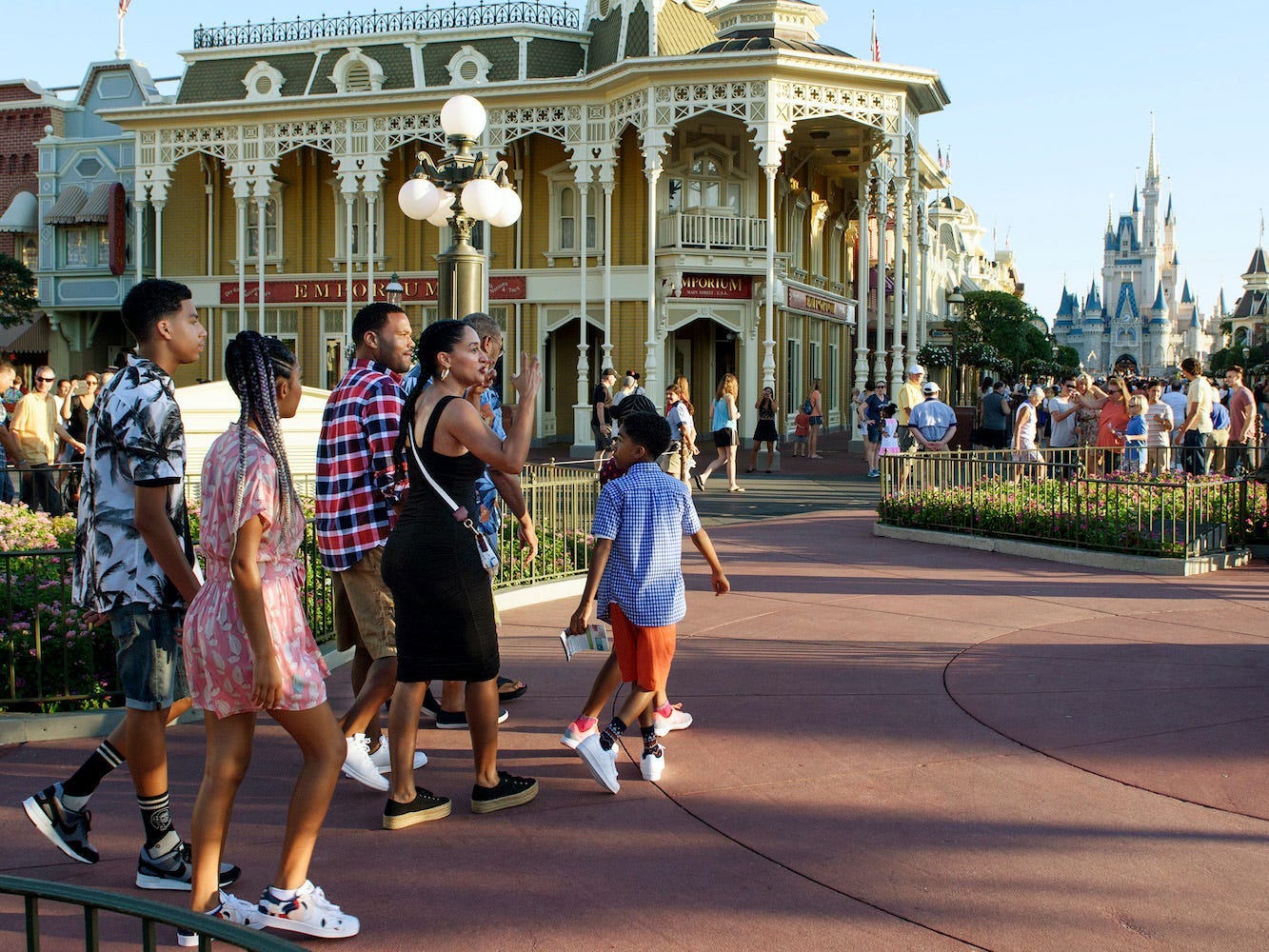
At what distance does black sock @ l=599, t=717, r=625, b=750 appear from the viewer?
5.36 m

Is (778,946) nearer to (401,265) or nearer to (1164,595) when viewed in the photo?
(1164,595)

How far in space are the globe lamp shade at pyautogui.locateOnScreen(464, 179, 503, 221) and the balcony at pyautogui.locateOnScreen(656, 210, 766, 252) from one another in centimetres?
1835

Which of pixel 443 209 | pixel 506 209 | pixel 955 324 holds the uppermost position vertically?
pixel 955 324

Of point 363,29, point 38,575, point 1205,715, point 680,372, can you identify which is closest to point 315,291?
point 363,29

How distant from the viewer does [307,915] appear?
3846mm

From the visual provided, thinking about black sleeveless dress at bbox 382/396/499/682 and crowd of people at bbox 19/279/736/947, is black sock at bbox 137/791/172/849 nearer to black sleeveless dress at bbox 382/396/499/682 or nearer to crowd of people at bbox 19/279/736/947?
crowd of people at bbox 19/279/736/947

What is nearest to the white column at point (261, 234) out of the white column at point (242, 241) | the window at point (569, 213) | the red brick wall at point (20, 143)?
the white column at point (242, 241)

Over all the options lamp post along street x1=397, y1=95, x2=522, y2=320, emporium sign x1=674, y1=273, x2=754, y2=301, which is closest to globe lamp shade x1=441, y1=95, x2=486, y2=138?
lamp post along street x1=397, y1=95, x2=522, y2=320

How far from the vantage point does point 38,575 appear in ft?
22.0

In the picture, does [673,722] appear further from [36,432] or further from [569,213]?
[569,213]

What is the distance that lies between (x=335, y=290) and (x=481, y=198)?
22.9m

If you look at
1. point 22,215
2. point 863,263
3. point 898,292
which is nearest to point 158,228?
point 22,215

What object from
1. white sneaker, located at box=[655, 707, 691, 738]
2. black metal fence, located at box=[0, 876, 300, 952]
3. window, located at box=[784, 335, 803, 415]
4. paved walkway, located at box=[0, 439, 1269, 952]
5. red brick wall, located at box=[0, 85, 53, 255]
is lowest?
paved walkway, located at box=[0, 439, 1269, 952]

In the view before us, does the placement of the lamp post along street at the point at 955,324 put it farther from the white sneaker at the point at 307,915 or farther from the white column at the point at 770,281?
the white sneaker at the point at 307,915
